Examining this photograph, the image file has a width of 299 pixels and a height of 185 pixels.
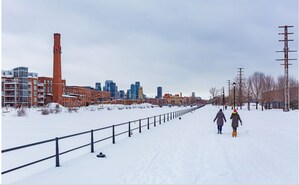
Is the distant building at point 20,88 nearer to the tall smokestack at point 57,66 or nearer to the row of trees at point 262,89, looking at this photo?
the tall smokestack at point 57,66

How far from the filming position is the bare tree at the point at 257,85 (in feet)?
268

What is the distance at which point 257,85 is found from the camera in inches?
3263

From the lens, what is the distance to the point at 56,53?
3664 inches

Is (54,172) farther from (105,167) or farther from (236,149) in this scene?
(236,149)

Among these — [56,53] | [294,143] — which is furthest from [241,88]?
[294,143]

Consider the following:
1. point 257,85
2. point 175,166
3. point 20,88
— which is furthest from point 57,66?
point 175,166

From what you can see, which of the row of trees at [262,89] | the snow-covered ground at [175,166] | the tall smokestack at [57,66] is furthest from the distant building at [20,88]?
the snow-covered ground at [175,166]

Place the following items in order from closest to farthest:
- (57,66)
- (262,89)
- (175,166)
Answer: (175,166)
(262,89)
(57,66)

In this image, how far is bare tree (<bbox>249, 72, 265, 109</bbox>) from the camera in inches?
3216

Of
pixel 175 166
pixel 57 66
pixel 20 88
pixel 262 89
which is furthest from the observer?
pixel 20 88

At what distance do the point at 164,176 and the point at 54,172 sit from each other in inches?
134

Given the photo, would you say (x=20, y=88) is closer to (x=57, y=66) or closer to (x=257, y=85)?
(x=57, y=66)

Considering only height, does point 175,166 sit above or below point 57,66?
below

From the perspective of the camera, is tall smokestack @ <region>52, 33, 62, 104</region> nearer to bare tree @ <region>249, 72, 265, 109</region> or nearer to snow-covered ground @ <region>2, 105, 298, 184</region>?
bare tree @ <region>249, 72, 265, 109</region>
